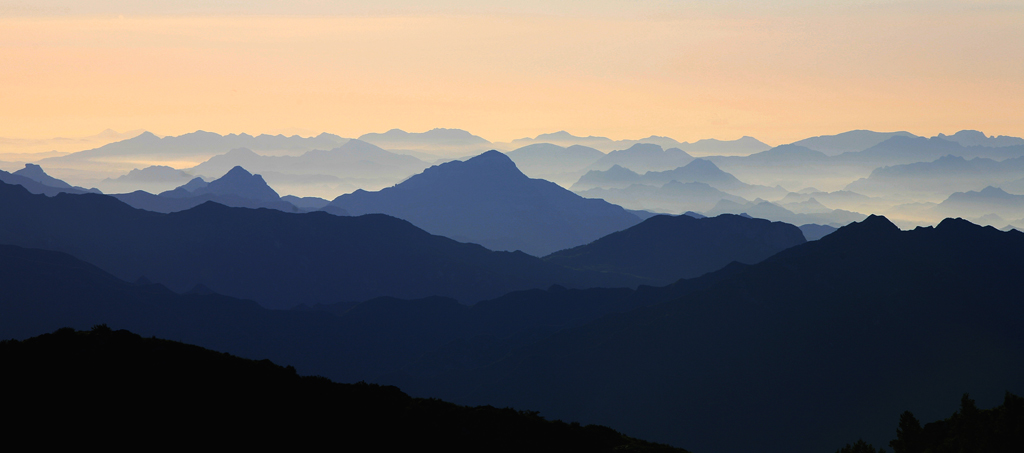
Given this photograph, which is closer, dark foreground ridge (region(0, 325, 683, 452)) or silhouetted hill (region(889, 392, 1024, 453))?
dark foreground ridge (region(0, 325, 683, 452))

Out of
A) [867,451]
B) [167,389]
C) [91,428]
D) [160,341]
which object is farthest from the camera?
[867,451]

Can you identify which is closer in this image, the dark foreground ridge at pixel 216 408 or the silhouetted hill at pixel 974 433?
the dark foreground ridge at pixel 216 408

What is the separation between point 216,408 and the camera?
62.6 metres

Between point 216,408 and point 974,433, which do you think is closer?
point 216,408

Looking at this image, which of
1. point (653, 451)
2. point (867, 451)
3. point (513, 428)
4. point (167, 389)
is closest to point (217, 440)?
point (167, 389)

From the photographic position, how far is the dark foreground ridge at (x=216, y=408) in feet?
193

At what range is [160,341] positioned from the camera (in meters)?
67.9

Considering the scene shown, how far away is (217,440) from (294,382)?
35.6ft

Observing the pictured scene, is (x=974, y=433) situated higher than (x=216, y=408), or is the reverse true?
(x=216, y=408)

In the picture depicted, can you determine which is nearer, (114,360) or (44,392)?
(44,392)

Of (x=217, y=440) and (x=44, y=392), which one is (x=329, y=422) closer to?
(x=217, y=440)

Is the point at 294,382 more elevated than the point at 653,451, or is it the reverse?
the point at 294,382

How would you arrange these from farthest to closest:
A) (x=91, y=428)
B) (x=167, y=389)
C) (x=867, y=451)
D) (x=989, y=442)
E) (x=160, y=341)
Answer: (x=867, y=451) < (x=989, y=442) < (x=160, y=341) < (x=167, y=389) < (x=91, y=428)

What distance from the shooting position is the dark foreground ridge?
2318 inches
